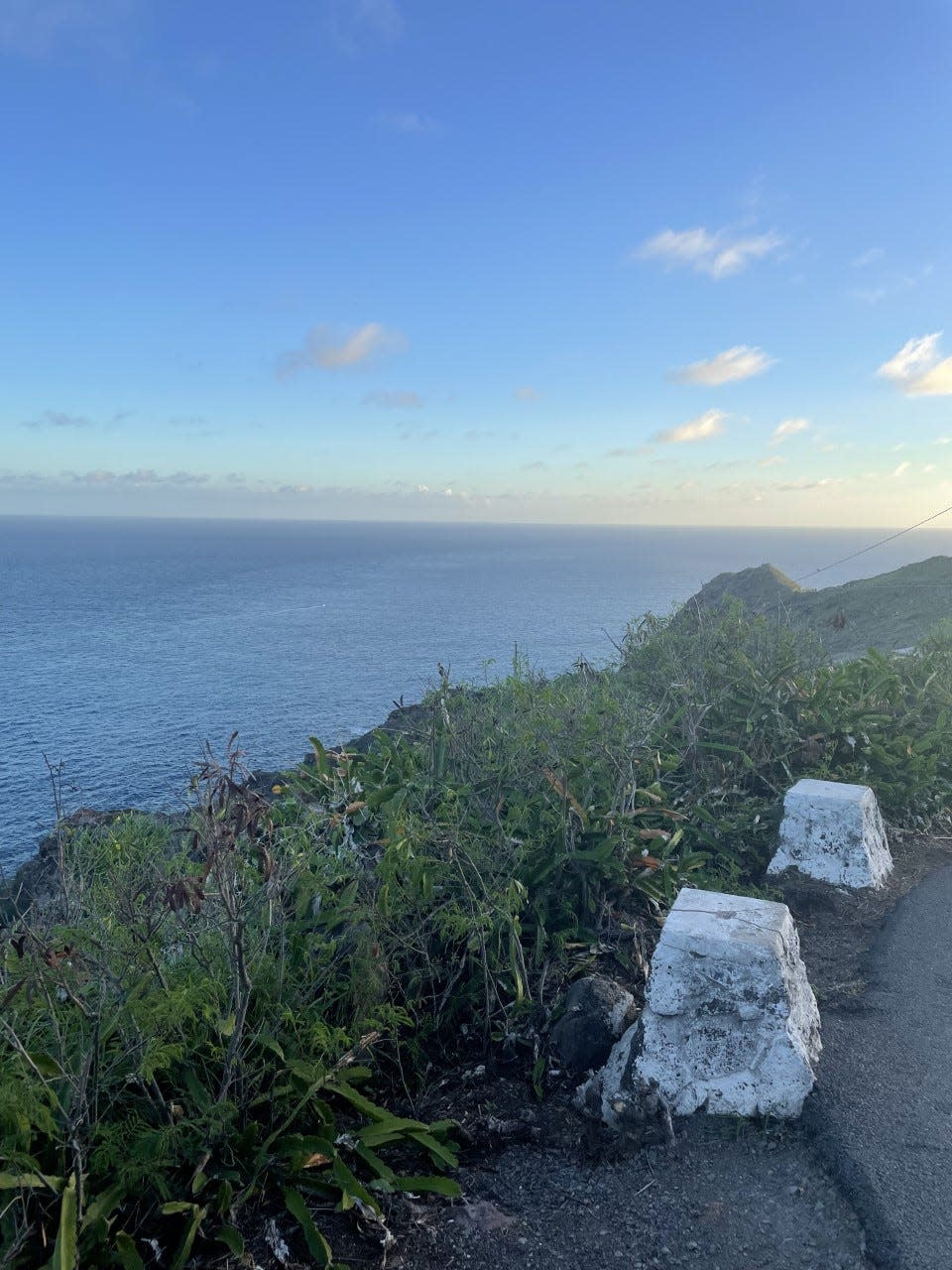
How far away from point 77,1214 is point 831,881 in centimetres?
583

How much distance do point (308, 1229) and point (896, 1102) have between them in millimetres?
2989

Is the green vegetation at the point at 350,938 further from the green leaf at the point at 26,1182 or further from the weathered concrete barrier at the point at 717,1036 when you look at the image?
the weathered concrete barrier at the point at 717,1036

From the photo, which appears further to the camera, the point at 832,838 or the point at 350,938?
the point at 832,838

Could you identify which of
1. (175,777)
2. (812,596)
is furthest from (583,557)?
(175,777)

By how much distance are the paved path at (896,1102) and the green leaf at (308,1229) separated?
226 centimetres

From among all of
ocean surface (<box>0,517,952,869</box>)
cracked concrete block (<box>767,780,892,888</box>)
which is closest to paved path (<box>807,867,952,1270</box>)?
cracked concrete block (<box>767,780,892,888</box>)

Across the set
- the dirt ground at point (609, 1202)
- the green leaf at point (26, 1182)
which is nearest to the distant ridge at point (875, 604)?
the dirt ground at point (609, 1202)

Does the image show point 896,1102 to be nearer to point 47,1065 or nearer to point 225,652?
point 47,1065

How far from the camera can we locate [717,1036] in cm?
460

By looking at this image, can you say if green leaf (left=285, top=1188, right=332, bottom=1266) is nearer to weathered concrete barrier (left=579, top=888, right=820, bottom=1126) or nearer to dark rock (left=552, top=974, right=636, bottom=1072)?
weathered concrete barrier (left=579, top=888, right=820, bottom=1126)

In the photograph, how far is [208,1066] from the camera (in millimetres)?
4242

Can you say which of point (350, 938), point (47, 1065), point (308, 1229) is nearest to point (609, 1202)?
point (308, 1229)

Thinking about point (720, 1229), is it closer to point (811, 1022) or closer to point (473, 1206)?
point (473, 1206)

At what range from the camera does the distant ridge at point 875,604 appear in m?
25.5
